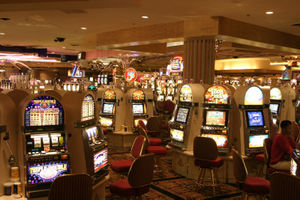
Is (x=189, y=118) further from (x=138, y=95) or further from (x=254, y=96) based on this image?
(x=138, y=95)

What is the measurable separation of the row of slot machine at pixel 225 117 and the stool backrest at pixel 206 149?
2.91 feet

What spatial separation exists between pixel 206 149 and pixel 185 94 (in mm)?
Answer: 1675

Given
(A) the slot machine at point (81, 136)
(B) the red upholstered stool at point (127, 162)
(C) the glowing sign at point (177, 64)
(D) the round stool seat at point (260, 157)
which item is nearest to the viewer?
(A) the slot machine at point (81, 136)

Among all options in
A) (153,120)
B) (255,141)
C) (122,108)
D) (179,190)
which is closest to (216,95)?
(255,141)

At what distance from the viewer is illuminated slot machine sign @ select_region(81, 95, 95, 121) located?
4061mm

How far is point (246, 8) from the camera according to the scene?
6.13m

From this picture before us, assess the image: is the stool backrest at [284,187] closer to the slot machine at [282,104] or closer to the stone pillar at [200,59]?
the stone pillar at [200,59]

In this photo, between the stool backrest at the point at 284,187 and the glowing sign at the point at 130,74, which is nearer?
the stool backrest at the point at 284,187

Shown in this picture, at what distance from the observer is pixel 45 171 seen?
3.61 m

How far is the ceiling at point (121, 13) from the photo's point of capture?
4551 mm

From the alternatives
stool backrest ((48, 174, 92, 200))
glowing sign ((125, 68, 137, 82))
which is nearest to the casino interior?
stool backrest ((48, 174, 92, 200))

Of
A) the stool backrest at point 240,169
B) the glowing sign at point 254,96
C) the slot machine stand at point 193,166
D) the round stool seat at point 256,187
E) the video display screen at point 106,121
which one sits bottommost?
the slot machine stand at point 193,166

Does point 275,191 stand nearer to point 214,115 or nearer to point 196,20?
point 214,115

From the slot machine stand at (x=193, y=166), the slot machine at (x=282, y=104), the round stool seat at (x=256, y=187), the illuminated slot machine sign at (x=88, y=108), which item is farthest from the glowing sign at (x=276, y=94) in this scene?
the illuminated slot machine sign at (x=88, y=108)
